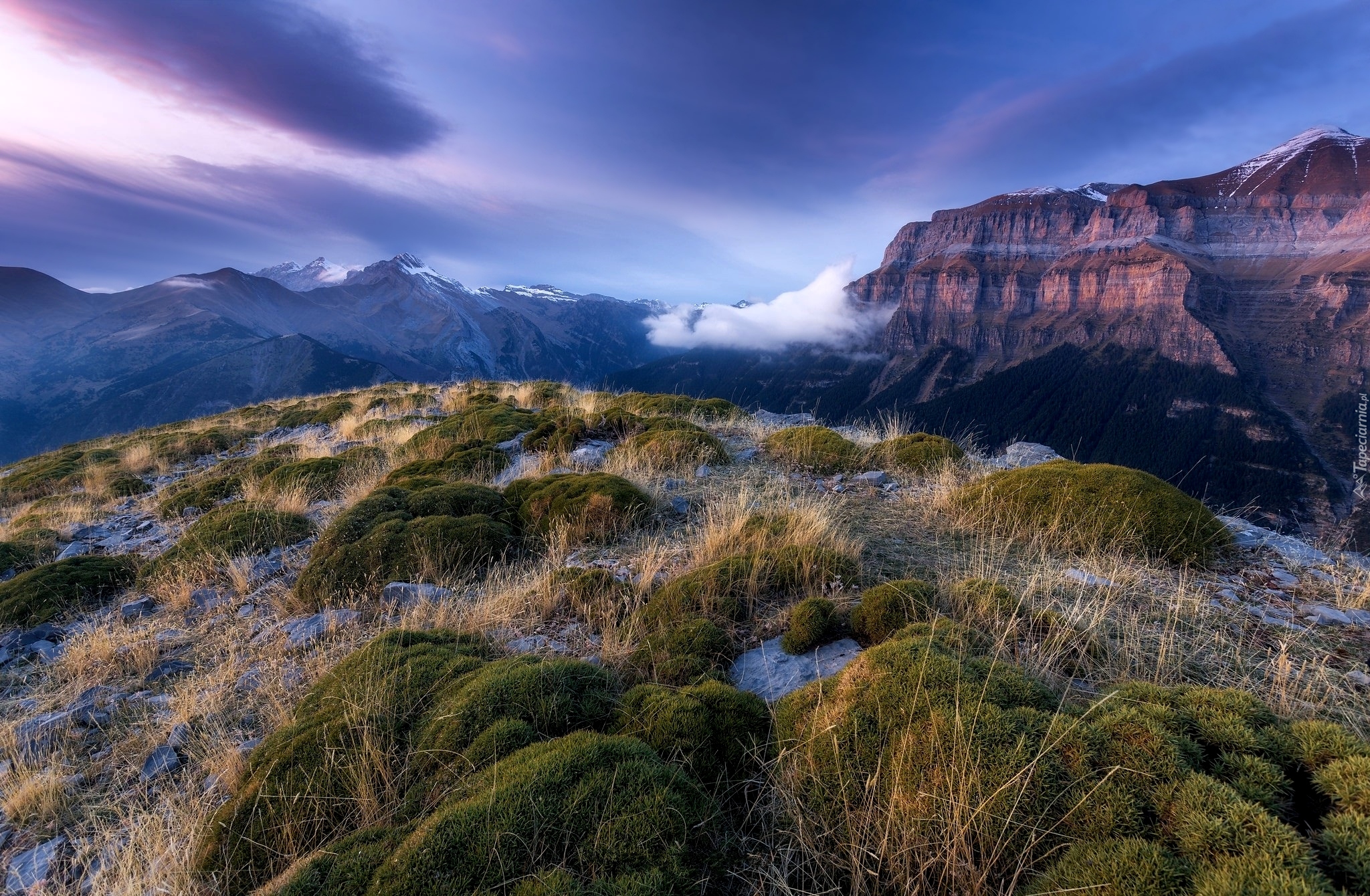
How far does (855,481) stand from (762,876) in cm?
768

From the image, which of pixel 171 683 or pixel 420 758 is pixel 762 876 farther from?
pixel 171 683

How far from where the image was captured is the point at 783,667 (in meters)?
3.99

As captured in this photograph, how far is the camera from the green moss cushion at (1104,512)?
625cm

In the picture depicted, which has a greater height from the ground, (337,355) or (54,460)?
(337,355)

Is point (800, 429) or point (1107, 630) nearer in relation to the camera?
point (1107, 630)

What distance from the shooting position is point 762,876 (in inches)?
92.5

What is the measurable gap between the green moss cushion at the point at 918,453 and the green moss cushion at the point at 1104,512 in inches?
85.2

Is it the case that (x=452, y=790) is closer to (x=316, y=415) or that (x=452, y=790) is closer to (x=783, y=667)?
(x=783, y=667)

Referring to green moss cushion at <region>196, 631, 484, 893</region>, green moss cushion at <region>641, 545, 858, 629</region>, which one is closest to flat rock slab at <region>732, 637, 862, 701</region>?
green moss cushion at <region>641, 545, 858, 629</region>

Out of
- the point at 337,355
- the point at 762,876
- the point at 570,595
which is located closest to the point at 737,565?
the point at 570,595

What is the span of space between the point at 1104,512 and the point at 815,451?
4.92m

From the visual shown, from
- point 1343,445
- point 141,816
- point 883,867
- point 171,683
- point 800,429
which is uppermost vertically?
point 800,429

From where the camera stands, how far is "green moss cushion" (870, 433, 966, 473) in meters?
9.80

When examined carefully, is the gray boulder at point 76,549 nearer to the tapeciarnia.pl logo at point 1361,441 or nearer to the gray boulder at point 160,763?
the gray boulder at point 160,763
